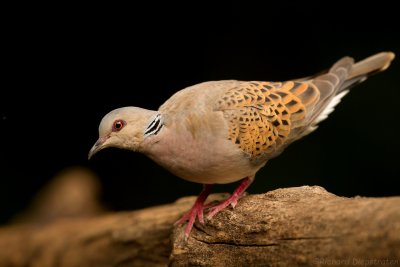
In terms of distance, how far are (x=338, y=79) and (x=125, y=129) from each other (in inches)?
59.1

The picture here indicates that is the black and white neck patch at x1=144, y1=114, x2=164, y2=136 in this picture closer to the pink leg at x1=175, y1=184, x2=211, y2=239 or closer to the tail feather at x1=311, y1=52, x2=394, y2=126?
the pink leg at x1=175, y1=184, x2=211, y2=239

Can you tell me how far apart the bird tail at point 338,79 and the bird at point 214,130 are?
8 cm

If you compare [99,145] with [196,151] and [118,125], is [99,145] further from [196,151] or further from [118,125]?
[196,151]

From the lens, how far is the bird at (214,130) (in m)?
2.70

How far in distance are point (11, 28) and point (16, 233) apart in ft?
5.88

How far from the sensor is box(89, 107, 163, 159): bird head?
2662 mm

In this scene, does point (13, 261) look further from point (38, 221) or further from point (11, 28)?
point (11, 28)

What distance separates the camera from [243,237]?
2.56 meters

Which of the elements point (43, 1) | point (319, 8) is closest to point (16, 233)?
point (43, 1)

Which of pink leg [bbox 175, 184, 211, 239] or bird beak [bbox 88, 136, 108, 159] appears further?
pink leg [bbox 175, 184, 211, 239]

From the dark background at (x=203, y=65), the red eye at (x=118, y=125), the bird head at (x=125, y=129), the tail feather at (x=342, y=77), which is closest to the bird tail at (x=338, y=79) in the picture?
the tail feather at (x=342, y=77)

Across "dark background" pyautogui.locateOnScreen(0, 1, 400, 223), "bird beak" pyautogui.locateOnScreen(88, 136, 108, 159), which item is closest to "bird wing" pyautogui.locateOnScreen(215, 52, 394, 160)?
"bird beak" pyautogui.locateOnScreen(88, 136, 108, 159)

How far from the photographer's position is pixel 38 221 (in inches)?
181

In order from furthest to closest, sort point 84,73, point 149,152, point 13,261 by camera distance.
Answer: point 84,73 < point 13,261 < point 149,152
